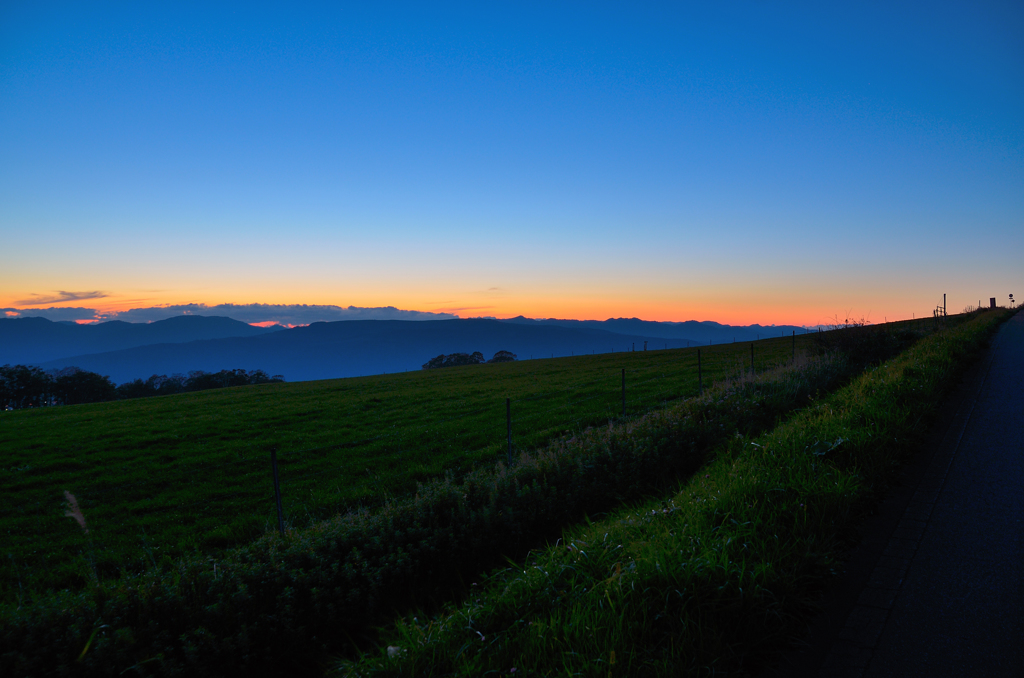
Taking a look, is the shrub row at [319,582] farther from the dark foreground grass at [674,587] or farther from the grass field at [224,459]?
the grass field at [224,459]

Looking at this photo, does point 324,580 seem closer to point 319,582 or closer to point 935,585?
point 319,582

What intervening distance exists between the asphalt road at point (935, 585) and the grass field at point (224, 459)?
6.14 meters

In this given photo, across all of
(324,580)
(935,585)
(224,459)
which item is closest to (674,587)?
(935,585)

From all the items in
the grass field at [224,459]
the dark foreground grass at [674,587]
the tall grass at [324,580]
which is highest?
the dark foreground grass at [674,587]

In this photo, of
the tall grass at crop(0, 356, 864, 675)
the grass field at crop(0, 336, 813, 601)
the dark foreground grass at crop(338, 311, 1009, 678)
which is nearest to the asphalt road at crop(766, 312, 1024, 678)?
the dark foreground grass at crop(338, 311, 1009, 678)

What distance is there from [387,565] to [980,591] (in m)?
4.99

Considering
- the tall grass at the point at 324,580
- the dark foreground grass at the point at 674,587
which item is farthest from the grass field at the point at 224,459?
the dark foreground grass at the point at 674,587

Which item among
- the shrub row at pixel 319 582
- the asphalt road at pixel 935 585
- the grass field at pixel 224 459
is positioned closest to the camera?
the asphalt road at pixel 935 585

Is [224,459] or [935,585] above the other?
[935,585]

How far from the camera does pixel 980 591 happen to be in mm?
3836

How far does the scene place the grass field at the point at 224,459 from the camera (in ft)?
26.9

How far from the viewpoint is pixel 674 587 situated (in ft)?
12.4

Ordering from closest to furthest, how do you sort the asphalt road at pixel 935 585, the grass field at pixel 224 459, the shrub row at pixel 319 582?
1. the asphalt road at pixel 935 585
2. the shrub row at pixel 319 582
3. the grass field at pixel 224 459

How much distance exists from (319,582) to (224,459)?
Answer: 11.0 m
